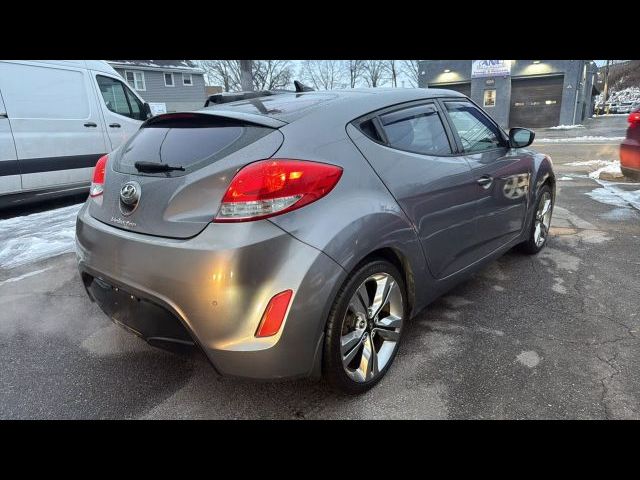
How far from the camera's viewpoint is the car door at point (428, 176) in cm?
237

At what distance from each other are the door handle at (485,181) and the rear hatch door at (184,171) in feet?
5.10

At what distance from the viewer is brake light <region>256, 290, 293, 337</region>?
1833 mm

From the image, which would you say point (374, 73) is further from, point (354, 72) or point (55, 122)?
point (55, 122)

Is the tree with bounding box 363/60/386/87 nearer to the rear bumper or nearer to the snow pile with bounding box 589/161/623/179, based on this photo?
the snow pile with bounding box 589/161/623/179

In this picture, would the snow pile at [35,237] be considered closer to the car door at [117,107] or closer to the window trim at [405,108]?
the car door at [117,107]

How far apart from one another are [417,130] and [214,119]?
4.01 ft

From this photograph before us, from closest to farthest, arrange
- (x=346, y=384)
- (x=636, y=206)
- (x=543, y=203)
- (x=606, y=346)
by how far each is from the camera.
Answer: (x=346, y=384) < (x=606, y=346) < (x=543, y=203) < (x=636, y=206)

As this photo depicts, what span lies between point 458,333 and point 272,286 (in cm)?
159

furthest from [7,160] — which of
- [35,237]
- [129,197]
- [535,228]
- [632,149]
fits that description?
[632,149]

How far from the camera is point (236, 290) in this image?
70.9 inches

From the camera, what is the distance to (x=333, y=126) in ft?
7.23
